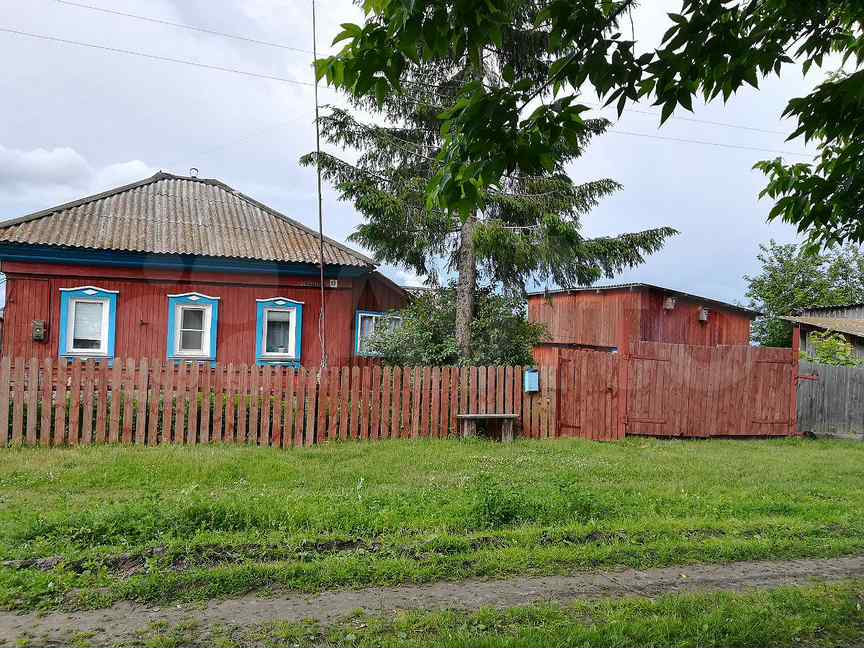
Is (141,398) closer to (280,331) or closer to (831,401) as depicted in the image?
(280,331)

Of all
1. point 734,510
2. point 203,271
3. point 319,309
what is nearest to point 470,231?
point 319,309

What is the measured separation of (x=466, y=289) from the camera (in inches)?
577

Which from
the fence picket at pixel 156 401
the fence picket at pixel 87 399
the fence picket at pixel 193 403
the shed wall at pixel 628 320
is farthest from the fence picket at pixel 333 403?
the shed wall at pixel 628 320

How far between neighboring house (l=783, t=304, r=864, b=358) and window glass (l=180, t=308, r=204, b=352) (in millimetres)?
17754

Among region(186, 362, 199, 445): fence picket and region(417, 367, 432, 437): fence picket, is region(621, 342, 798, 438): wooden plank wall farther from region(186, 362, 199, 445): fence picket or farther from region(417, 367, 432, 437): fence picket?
region(186, 362, 199, 445): fence picket

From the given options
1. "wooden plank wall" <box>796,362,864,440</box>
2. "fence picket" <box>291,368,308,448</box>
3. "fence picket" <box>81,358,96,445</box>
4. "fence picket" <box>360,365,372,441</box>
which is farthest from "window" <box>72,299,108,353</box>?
"wooden plank wall" <box>796,362,864,440</box>

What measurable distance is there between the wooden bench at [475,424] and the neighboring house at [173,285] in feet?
20.9

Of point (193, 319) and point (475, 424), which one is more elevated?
point (193, 319)

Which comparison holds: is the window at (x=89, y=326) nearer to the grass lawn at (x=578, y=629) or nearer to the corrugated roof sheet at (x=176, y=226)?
the corrugated roof sheet at (x=176, y=226)

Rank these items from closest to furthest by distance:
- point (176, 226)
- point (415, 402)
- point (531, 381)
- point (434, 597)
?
1. point (434, 597)
2. point (415, 402)
3. point (531, 381)
4. point (176, 226)

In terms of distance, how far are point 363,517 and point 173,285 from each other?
11.9m

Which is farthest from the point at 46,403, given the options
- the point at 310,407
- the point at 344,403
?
the point at 344,403

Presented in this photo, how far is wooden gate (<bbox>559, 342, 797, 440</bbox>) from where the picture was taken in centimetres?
1298

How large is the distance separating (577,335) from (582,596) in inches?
632
